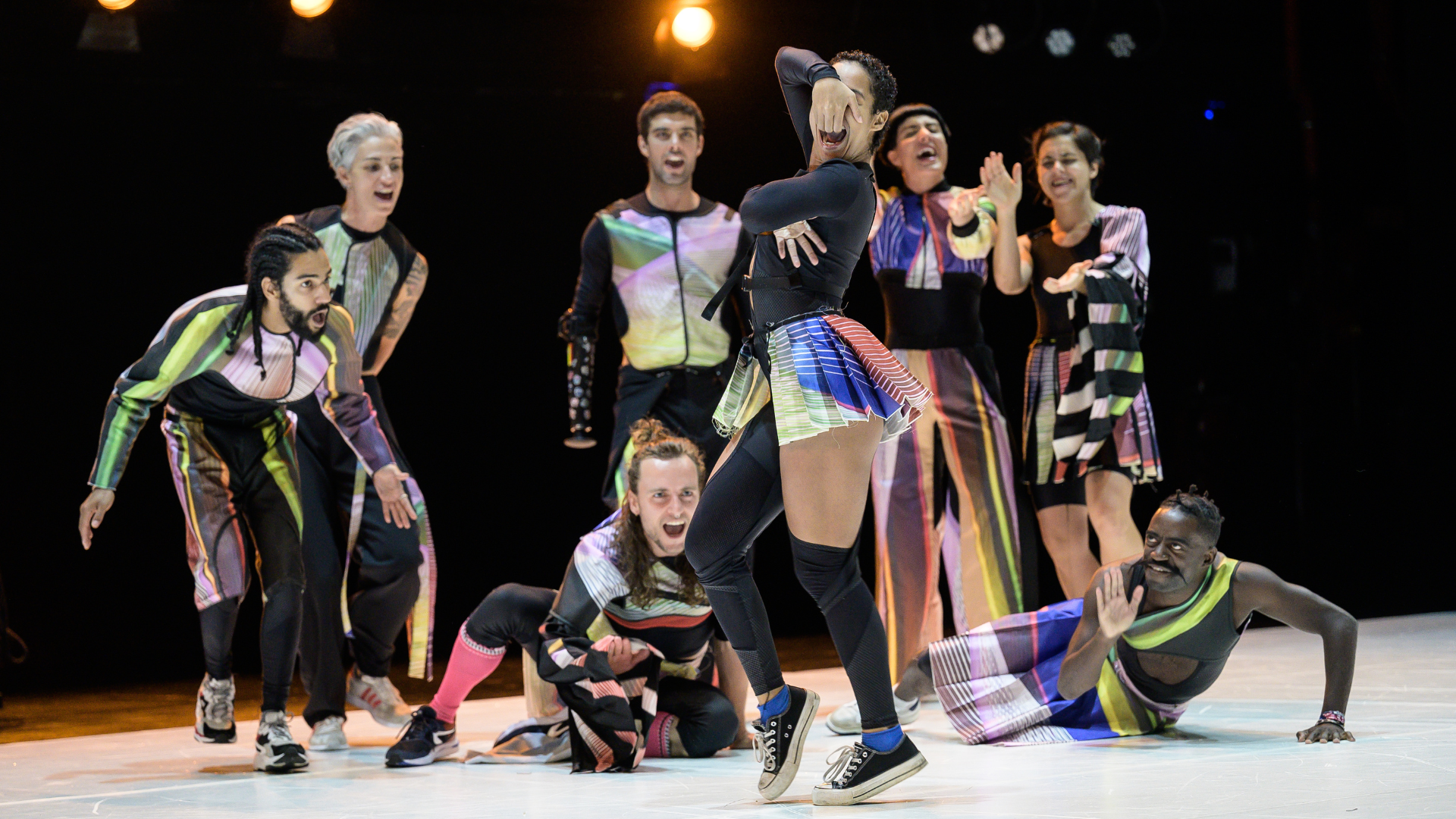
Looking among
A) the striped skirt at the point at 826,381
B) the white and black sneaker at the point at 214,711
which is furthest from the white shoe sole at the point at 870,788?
the white and black sneaker at the point at 214,711

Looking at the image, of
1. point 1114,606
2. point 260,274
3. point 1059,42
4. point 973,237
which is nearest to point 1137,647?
point 1114,606

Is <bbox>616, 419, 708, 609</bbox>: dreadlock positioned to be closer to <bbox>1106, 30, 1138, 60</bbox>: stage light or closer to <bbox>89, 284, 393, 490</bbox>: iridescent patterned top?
<bbox>89, 284, 393, 490</bbox>: iridescent patterned top

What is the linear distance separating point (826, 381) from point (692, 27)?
3524 millimetres

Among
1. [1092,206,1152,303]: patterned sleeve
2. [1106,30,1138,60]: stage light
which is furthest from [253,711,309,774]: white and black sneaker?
[1106,30,1138,60]: stage light

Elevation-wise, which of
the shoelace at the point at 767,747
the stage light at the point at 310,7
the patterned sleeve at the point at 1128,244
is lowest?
the shoelace at the point at 767,747

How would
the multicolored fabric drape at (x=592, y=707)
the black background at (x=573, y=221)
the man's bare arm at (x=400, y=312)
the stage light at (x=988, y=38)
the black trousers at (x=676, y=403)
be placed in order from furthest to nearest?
the stage light at (x=988, y=38)
the black background at (x=573, y=221)
the man's bare arm at (x=400, y=312)
the black trousers at (x=676, y=403)
the multicolored fabric drape at (x=592, y=707)

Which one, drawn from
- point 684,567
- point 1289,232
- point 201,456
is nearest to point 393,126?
point 201,456

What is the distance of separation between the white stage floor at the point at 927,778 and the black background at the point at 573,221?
Result: 1.73 metres

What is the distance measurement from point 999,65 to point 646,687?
12.9ft

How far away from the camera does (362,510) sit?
4.11 meters

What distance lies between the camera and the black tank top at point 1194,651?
3.39m

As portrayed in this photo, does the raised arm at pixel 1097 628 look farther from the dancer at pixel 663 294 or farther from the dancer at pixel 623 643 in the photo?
the dancer at pixel 663 294

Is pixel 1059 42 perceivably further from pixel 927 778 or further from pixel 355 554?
pixel 927 778

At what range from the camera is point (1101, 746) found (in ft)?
11.1
